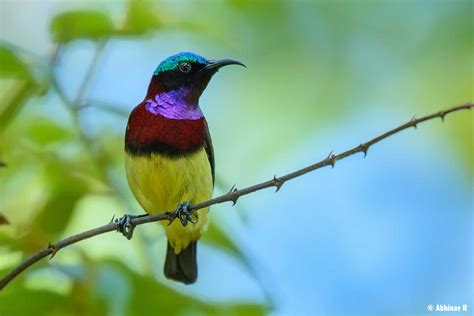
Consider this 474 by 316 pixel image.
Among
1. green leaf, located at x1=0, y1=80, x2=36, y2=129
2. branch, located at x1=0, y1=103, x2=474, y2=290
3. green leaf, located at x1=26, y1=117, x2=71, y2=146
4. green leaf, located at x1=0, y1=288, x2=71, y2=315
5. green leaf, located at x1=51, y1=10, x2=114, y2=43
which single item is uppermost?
green leaf, located at x1=51, y1=10, x2=114, y2=43

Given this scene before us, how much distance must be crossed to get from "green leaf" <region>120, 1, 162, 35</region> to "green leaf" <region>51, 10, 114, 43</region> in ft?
0.27

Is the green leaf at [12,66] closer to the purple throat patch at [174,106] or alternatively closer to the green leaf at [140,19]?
the green leaf at [140,19]

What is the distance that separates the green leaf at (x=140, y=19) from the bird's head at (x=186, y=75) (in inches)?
36.2

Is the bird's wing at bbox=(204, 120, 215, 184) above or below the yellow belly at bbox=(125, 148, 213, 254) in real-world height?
above

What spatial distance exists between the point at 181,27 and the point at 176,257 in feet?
7.71

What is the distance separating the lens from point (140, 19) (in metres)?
3.35

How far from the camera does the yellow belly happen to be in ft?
14.2

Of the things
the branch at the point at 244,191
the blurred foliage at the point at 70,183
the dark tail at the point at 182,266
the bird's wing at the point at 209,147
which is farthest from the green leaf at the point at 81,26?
the dark tail at the point at 182,266

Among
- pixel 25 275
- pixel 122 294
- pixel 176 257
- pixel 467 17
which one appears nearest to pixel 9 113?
pixel 25 275

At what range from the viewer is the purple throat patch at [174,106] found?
170 inches

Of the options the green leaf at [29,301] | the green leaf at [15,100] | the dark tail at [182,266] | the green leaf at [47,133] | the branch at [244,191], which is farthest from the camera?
the dark tail at [182,266]

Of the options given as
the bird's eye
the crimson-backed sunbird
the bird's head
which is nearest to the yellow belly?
the crimson-backed sunbird

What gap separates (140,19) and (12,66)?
0.57 m

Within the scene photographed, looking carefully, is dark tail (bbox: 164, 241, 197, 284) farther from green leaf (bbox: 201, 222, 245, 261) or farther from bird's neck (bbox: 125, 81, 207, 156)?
green leaf (bbox: 201, 222, 245, 261)
